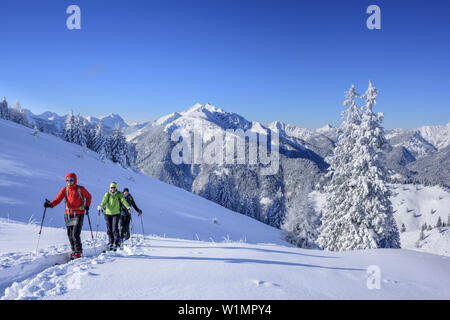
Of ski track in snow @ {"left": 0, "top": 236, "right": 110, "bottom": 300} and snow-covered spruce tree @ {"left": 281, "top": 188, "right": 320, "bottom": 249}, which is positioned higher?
ski track in snow @ {"left": 0, "top": 236, "right": 110, "bottom": 300}

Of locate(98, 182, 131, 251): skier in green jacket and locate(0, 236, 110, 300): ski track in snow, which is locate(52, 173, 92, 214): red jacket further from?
locate(0, 236, 110, 300): ski track in snow

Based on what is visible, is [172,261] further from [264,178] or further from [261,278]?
[264,178]

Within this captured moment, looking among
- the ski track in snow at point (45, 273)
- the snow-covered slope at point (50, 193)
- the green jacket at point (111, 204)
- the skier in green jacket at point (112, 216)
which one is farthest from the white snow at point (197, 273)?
the snow-covered slope at point (50, 193)

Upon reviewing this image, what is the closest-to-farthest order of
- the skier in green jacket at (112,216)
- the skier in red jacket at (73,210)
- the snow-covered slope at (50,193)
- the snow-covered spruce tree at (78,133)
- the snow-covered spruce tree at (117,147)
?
the skier in red jacket at (73,210)
the skier in green jacket at (112,216)
the snow-covered slope at (50,193)
the snow-covered spruce tree at (117,147)
the snow-covered spruce tree at (78,133)

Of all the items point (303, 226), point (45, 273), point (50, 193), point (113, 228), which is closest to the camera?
point (45, 273)

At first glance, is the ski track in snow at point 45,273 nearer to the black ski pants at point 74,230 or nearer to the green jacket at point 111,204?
the black ski pants at point 74,230

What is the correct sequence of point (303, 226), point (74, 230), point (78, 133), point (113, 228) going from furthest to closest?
1. point (78, 133)
2. point (303, 226)
3. point (113, 228)
4. point (74, 230)

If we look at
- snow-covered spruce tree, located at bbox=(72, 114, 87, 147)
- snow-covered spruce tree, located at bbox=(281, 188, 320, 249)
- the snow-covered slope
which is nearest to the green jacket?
the snow-covered slope

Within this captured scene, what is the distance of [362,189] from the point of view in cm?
1461

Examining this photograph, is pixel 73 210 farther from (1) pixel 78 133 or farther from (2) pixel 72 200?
(1) pixel 78 133

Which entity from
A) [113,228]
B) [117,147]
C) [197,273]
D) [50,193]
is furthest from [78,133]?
[197,273]

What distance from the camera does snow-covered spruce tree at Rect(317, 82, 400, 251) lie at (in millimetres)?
14238

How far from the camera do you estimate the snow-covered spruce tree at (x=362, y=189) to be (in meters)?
14.2
